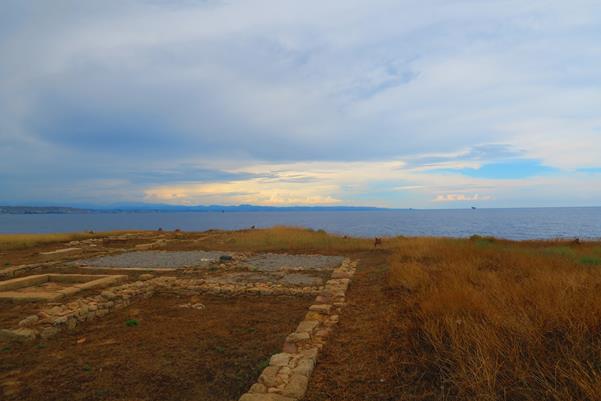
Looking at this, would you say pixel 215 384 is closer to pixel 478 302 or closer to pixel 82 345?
pixel 82 345

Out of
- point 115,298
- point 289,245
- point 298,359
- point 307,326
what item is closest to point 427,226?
point 289,245

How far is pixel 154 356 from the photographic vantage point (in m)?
5.27

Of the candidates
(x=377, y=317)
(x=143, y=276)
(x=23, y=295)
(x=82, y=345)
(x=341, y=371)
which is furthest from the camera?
(x=143, y=276)

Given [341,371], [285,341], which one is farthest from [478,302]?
[285,341]

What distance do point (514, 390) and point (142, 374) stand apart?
4332mm

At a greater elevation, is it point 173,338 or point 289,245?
point 289,245

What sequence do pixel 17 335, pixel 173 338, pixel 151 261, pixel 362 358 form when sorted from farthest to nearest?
pixel 151 261, pixel 173 338, pixel 17 335, pixel 362 358

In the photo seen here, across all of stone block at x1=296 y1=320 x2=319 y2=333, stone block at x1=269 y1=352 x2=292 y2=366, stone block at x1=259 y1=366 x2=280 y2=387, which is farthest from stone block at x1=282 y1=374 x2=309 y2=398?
stone block at x1=296 y1=320 x2=319 y2=333

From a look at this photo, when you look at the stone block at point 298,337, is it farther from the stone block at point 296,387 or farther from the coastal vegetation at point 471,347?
the stone block at point 296,387

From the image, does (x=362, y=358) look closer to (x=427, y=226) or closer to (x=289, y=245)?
(x=289, y=245)

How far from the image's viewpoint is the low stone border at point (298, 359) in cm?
388

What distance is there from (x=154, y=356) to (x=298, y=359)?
2.21 m

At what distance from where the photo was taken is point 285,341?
17.7 feet

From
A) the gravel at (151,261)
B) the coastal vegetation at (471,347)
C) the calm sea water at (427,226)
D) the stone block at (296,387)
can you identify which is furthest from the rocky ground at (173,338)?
the calm sea water at (427,226)
